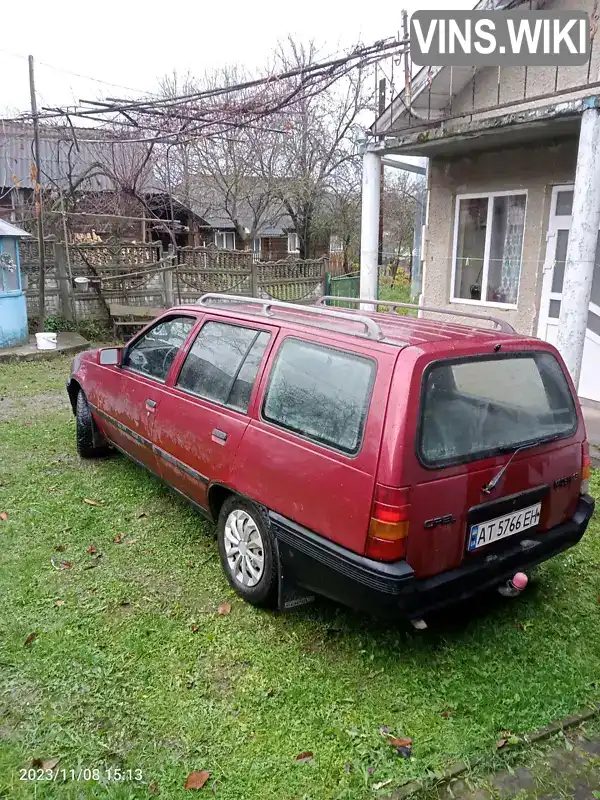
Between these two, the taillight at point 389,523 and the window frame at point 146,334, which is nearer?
the taillight at point 389,523

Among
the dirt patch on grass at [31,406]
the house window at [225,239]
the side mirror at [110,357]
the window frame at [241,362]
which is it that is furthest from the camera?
the house window at [225,239]

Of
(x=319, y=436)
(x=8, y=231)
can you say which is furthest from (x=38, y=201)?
(x=319, y=436)

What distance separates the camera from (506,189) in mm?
8031

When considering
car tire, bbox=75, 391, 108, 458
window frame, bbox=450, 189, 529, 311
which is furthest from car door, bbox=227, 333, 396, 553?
window frame, bbox=450, 189, 529, 311

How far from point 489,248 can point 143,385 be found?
5.92 meters

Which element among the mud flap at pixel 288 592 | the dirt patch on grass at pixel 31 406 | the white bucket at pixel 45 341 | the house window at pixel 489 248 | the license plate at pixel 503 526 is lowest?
the dirt patch on grass at pixel 31 406

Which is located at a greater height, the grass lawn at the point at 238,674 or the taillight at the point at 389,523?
the taillight at the point at 389,523

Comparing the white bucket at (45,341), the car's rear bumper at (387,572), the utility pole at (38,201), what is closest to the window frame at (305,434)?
the car's rear bumper at (387,572)

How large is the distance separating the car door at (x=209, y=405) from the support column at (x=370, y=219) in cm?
466

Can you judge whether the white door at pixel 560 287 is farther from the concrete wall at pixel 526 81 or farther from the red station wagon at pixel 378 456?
the red station wagon at pixel 378 456

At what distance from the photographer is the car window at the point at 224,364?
3523 millimetres

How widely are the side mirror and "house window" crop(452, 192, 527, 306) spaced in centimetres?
560

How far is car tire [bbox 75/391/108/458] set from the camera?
5.58 meters

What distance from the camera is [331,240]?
29.1 metres
